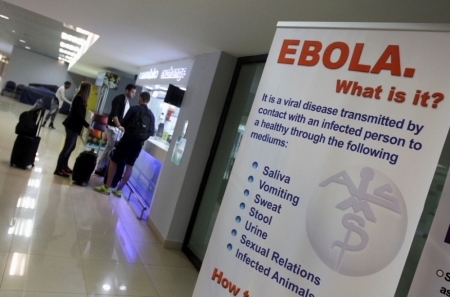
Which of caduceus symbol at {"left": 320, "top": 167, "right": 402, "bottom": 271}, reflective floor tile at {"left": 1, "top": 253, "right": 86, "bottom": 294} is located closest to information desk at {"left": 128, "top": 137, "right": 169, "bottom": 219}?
reflective floor tile at {"left": 1, "top": 253, "right": 86, "bottom": 294}

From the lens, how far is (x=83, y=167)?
19.1ft

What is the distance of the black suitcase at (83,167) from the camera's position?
5.77 meters

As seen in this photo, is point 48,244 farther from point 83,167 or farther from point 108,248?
point 83,167

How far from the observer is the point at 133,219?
16.6 ft

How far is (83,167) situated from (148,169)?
1.10m

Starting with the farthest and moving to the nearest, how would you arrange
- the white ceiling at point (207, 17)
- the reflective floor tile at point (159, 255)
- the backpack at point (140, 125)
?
the backpack at point (140, 125), the reflective floor tile at point (159, 255), the white ceiling at point (207, 17)

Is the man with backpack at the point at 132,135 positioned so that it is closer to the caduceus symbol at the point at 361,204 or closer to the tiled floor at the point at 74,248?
the tiled floor at the point at 74,248

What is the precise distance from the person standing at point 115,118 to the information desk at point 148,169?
1.92 ft

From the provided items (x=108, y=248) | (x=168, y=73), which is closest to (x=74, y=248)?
(x=108, y=248)

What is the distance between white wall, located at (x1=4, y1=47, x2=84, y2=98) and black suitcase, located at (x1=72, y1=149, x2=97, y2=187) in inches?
711

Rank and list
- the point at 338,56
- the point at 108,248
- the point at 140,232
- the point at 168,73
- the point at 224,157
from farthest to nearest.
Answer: the point at 168,73 < the point at 140,232 < the point at 224,157 < the point at 108,248 < the point at 338,56

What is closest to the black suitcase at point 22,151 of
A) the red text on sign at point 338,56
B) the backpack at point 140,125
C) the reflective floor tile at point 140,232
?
the backpack at point 140,125

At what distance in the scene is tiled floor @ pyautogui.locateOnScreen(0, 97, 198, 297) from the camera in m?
2.92

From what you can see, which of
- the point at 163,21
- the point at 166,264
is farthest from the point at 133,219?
the point at 163,21
